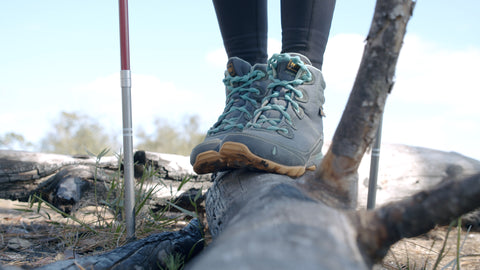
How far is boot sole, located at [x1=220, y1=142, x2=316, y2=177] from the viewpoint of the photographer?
48.2 inches

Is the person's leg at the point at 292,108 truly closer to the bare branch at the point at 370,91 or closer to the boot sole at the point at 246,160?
the boot sole at the point at 246,160

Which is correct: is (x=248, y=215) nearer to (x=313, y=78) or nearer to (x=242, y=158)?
(x=242, y=158)

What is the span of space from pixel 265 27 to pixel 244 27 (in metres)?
0.11

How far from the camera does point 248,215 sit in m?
0.75

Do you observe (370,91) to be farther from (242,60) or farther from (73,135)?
(73,135)

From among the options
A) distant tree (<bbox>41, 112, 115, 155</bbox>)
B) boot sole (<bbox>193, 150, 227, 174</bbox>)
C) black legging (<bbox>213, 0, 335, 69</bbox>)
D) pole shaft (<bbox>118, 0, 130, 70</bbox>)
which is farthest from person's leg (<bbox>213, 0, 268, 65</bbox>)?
distant tree (<bbox>41, 112, 115, 155</bbox>)

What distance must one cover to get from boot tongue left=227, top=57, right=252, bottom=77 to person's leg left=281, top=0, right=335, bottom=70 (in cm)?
18

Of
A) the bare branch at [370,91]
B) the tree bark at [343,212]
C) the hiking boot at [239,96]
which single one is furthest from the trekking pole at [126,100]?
the bare branch at [370,91]

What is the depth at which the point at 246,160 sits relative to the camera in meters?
1.25

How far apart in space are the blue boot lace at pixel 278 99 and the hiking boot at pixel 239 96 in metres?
0.12

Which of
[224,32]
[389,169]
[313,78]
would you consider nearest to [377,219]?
[313,78]

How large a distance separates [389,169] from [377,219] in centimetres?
250

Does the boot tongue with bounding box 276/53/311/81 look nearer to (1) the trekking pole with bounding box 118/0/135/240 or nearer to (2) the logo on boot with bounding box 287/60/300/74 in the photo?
(2) the logo on boot with bounding box 287/60/300/74

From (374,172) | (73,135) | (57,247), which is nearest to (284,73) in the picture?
(374,172)
